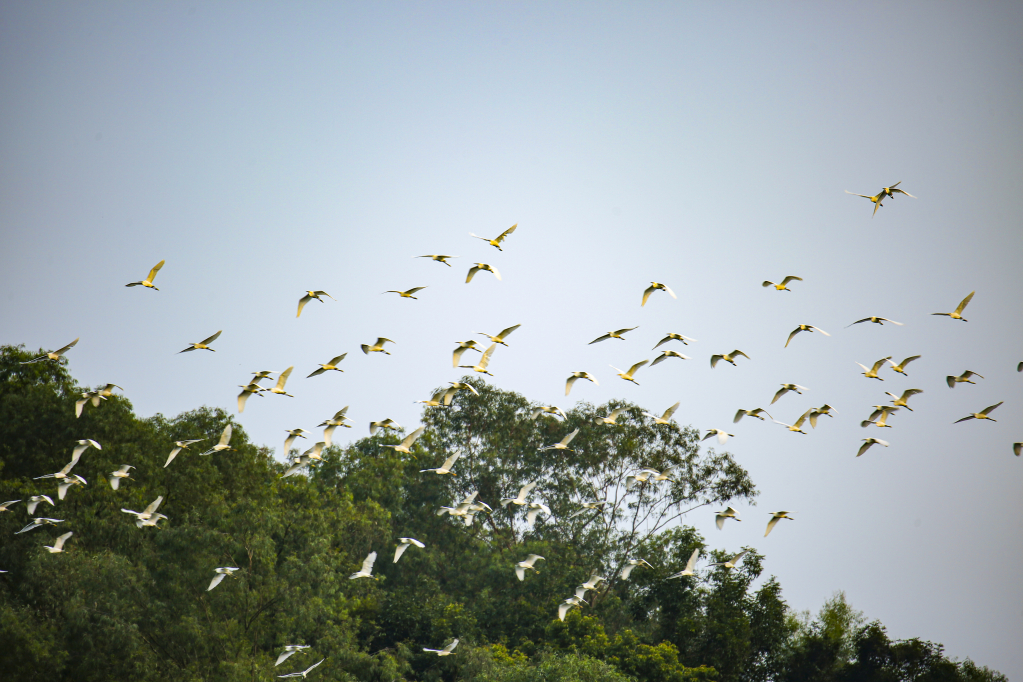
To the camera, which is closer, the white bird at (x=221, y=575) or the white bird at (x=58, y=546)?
the white bird at (x=221, y=575)

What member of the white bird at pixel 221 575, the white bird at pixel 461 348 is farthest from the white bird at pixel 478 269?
the white bird at pixel 221 575

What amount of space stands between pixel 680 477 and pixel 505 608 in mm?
10628

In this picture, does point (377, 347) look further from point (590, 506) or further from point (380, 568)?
point (380, 568)

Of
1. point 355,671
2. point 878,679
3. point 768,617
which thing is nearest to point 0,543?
point 355,671

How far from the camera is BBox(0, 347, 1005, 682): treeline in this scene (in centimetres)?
2892

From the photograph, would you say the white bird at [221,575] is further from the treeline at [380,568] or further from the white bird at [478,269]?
the white bird at [478,269]

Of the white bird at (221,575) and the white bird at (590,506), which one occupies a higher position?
the white bird at (590,506)

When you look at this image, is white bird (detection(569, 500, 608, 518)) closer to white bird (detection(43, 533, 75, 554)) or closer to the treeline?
the treeline

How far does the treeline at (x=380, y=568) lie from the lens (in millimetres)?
28922

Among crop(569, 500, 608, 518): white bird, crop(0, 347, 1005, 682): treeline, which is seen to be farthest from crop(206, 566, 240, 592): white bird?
crop(569, 500, 608, 518): white bird

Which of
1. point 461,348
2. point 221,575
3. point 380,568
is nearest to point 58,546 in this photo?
point 221,575

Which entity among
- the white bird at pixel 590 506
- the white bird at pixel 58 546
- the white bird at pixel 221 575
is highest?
the white bird at pixel 590 506

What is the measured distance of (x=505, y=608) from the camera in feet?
139

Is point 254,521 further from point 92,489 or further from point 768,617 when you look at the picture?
point 768,617
